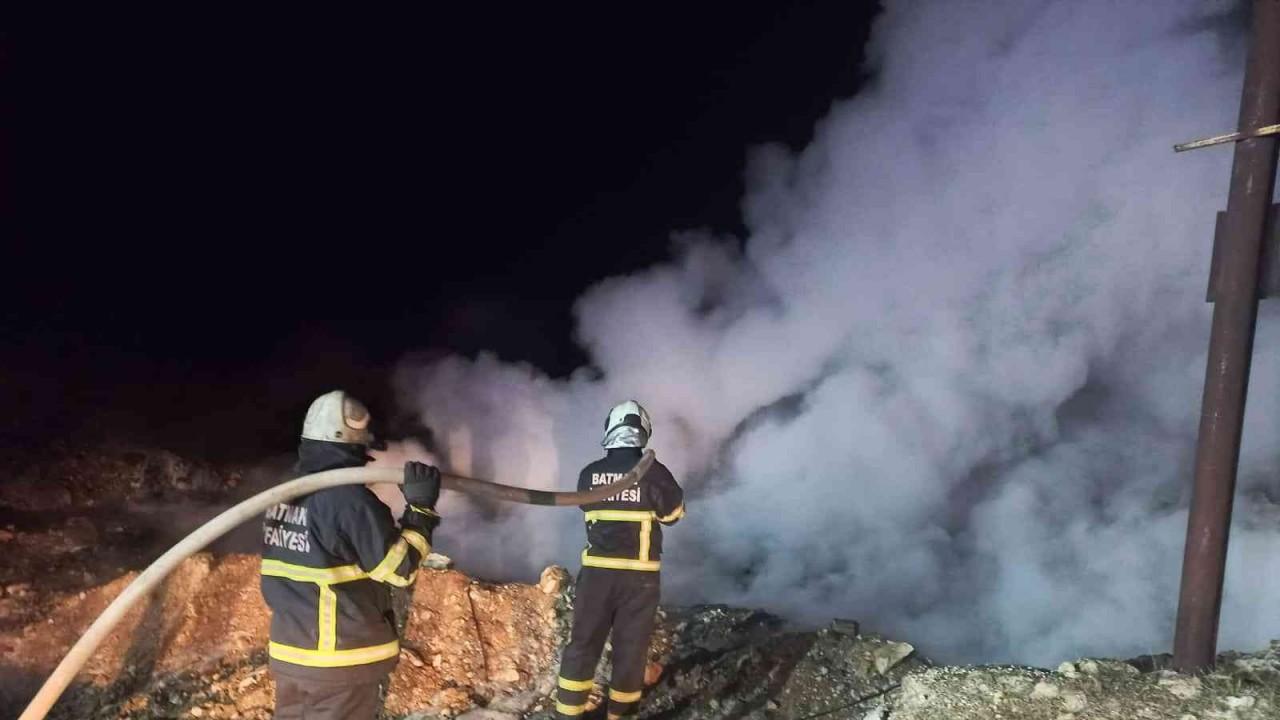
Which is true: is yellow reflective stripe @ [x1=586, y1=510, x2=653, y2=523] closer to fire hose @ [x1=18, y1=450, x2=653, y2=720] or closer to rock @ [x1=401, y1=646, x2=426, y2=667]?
fire hose @ [x1=18, y1=450, x2=653, y2=720]

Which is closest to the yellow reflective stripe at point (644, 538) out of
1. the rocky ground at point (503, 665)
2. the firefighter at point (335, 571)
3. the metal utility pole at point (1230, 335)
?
the rocky ground at point (503, 665)

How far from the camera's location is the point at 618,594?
4.59 meters

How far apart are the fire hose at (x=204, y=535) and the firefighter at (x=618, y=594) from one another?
964mm

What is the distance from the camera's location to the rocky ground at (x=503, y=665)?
404 cm

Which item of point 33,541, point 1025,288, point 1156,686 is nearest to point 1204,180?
point 1025,288

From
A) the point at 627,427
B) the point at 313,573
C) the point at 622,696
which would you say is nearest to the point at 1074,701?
the point at 622,696

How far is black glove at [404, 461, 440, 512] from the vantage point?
3.16 metres

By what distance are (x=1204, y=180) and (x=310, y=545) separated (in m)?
8.71

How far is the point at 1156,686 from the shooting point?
3.97 m

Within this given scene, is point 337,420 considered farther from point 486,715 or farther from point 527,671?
point 527,671

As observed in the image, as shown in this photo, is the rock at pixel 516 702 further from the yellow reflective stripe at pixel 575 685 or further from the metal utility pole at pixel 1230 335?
the metal utility pole at pixel 1230 335

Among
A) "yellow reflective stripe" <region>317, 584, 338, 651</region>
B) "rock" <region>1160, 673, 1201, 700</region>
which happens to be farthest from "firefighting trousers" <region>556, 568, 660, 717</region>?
"rock" <region>1160, 673, 1201, 700</region>

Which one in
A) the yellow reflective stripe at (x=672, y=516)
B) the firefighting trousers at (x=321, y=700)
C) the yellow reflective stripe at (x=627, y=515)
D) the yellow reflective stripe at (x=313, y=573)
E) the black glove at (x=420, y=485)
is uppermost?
the yellow reflective stripe at (x=672, y=516)

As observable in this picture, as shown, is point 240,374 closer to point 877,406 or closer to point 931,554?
point 877,406
